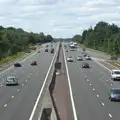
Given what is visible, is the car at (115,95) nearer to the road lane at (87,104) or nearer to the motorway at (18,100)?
the road lane at (87,104)

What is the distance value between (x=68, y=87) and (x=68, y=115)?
24009mm

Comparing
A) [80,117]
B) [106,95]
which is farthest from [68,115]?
[106,95]

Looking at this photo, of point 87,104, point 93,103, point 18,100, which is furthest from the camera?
point 18,100

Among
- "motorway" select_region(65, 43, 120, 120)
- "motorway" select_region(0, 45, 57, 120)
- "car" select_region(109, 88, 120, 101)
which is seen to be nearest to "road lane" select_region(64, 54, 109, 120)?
"motorway" select_region(65, 43, 120, 120)

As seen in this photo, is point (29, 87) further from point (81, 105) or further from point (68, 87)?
point (81, 105)

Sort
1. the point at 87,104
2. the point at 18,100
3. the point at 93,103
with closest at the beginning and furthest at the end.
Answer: the point at 87,104 < the point at 93,103 < the point at 18,100

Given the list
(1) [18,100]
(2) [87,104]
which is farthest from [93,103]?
(1) [18,100]

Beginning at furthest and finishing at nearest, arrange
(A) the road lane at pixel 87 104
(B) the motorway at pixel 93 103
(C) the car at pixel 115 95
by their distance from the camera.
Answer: (C) the car at pixel 115 95
(B) the motorway at pixel 93 103
(A) the road lane at pixel 87 104

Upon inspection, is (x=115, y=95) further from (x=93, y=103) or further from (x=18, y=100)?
(x=18, y=100)

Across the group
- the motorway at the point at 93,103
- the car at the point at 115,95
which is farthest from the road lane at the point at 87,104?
the car at the point at 115,95

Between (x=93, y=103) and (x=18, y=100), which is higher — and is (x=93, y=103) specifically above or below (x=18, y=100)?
above

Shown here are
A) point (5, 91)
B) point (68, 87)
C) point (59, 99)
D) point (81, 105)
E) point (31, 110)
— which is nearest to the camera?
point (31, 110)

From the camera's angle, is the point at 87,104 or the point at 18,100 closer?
the point at 87,104

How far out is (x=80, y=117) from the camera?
32.2 metres
